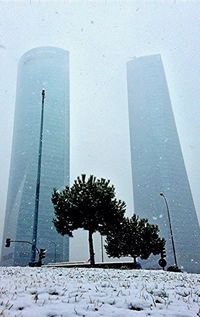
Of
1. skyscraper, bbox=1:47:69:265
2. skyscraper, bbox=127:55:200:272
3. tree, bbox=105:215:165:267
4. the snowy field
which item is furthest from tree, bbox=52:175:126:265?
skyscraper, bbox=127:55:200:272

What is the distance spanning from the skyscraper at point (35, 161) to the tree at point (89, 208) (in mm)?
114894

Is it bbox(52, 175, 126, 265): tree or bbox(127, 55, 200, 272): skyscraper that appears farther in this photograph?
bbox(127, 55, 200, 272): skyscraper

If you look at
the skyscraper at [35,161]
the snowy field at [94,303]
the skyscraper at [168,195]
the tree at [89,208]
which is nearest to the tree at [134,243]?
the tree at [89,208]

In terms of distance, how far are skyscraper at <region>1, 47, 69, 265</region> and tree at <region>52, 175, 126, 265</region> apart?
11489cm

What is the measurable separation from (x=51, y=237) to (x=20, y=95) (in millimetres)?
92441

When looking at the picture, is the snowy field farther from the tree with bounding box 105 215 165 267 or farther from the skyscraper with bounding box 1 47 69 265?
the skyscraper with bounding box 1 47 69 265

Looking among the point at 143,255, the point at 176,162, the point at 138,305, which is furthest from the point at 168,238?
the point at 138,305

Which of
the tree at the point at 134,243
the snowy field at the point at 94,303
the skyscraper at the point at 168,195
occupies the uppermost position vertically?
the skyscraper at the point at 168,195

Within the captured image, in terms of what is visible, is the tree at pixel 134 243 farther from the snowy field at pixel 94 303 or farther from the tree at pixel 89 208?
the snowy field at pixel 94 303

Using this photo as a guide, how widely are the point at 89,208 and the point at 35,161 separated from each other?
415 ft

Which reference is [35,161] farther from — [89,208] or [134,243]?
[89,208]

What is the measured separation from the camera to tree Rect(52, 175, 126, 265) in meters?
28.1

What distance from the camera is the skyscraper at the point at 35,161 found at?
144000mm

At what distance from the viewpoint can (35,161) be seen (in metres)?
150
